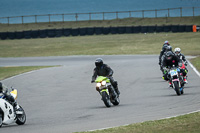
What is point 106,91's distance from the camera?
13734 millimetres

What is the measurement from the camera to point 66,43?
53.2m

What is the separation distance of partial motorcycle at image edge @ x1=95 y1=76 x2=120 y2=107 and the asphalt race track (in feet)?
0.90

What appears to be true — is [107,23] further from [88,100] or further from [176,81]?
[176,81]

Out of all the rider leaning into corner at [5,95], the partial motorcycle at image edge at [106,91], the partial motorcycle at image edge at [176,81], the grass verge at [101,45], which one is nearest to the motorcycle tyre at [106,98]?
the partial motorcycle at image edge at [106,91]

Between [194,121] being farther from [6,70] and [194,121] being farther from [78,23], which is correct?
[78,23]

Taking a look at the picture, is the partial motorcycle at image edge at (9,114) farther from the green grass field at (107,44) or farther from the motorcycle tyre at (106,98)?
the green grass field at (107,44)

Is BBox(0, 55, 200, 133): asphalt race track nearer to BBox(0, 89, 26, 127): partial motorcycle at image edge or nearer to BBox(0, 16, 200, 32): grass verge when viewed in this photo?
BBox(0, 89, 26, 127): partial motorcycle at image edge

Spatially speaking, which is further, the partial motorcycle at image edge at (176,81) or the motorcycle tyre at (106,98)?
the partial motorcycle at image edge at (176,81)

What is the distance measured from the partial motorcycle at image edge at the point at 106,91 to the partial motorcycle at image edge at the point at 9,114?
2853 mm

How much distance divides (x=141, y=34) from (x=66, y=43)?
9.30 meters

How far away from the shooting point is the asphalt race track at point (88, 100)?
11.0 meters

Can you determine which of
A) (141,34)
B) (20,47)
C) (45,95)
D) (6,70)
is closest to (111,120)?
(45,95)

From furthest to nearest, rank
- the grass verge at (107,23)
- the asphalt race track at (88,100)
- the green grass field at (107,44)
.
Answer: the grass verge at (107,23) → the green grass field at (107,44) → the asphalt race track at (88,100)

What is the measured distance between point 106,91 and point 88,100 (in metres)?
2.37
